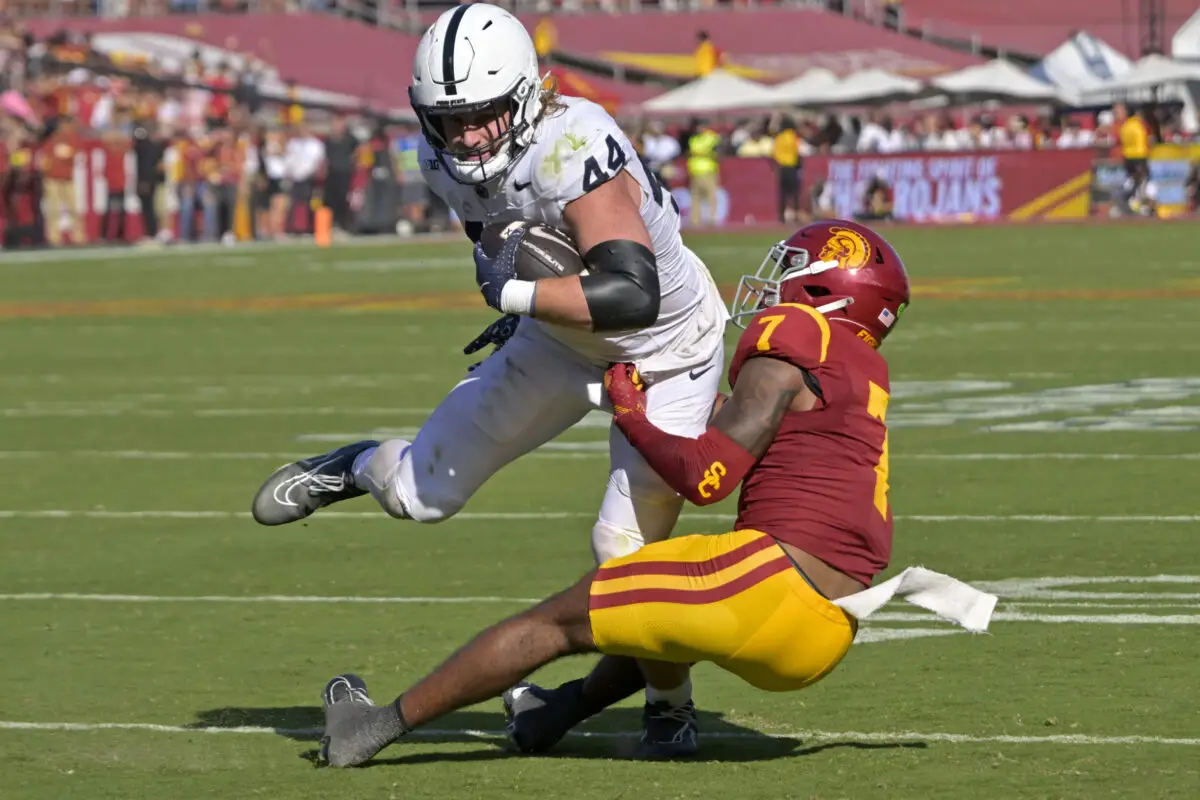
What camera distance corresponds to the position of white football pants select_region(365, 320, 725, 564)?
6.11 metres

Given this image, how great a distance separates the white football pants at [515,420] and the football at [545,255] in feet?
1.29

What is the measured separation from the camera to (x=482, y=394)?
634 centimetres

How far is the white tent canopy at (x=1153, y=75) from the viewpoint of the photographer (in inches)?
1818

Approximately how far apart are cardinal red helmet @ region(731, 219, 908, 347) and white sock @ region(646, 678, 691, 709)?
3.19 ft

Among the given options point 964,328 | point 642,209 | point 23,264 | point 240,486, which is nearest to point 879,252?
point 642,209

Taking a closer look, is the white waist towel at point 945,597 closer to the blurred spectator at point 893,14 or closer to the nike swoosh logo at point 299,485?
the nike swoosh logo at point 299,485

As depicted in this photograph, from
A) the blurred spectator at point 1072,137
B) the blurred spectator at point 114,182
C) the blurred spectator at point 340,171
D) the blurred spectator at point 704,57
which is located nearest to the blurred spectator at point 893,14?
the blurred spectator at point 704,57

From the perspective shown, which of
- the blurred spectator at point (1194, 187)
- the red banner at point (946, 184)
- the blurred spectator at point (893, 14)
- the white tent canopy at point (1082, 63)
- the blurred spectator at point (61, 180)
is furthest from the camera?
the blurred spectator at point (893, 14)

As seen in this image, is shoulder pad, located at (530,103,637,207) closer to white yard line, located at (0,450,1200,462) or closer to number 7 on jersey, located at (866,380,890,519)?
number 7 on jersey, located at (866,380,890,519)

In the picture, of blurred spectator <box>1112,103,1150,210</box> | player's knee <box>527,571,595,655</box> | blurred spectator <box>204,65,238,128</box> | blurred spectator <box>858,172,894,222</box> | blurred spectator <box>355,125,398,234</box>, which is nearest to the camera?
player's knee <box>527,571,595,655</box>

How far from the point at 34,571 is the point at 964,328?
11391mm

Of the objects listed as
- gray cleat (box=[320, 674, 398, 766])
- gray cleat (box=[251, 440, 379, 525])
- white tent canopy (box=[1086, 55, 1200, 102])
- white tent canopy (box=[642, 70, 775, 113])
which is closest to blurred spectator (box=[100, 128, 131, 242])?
white tent canopy (box=[642, 70, 775, 113])

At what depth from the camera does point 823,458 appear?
5559mm

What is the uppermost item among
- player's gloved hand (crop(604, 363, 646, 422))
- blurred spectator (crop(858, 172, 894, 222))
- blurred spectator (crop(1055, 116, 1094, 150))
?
player's gloved hand (crop(604, 363, 646, 422))
